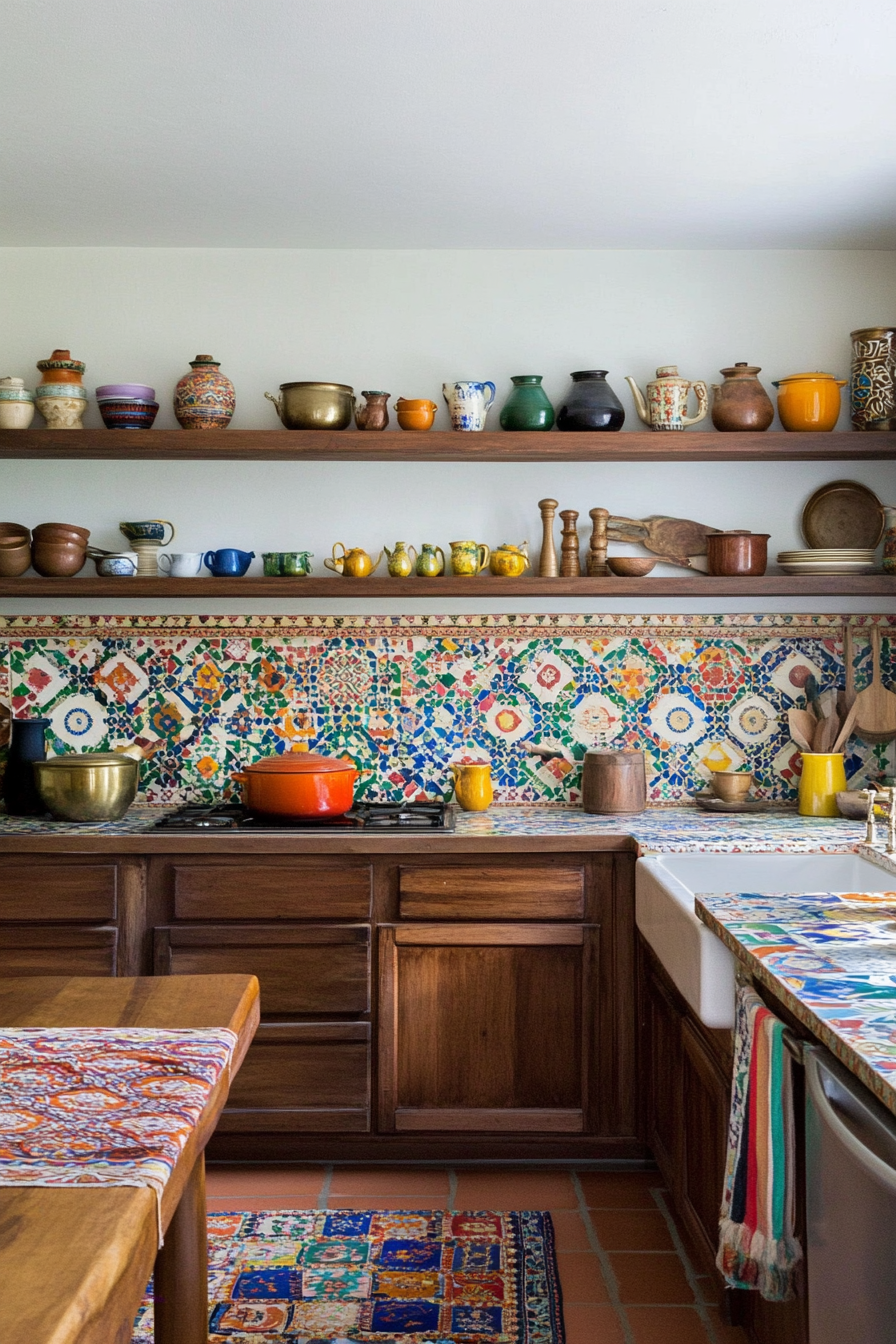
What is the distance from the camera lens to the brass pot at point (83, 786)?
342 cm

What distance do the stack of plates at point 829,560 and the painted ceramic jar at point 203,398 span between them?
5.97 feet

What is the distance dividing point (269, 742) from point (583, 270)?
1866mm

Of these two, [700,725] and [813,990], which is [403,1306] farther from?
[700,725]

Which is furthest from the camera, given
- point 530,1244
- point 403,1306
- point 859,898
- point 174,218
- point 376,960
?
point 174,218

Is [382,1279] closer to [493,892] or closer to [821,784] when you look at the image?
[493,892]

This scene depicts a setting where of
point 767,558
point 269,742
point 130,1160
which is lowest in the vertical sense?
point 130,1160

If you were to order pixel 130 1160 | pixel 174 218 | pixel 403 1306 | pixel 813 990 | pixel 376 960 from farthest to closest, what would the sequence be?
1. pixel 174 218
2. pixel 376 960
3. pixel 403 1306
4. pixel 813 990
5. pixel 130 1160

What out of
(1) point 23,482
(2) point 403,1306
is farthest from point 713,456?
(2) point 403,1306

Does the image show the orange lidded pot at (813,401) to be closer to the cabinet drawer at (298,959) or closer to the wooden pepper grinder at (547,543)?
the wooden pepper grinder at (547,543)

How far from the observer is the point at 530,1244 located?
2859 millimetres

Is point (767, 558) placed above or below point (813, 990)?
above

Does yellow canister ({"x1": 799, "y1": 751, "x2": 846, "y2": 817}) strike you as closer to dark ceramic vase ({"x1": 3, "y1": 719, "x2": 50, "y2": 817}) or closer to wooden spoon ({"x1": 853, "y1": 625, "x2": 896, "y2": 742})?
wooden spoon ({"x1": 853, "y1": 625, "x2": 896, "y2": 742})

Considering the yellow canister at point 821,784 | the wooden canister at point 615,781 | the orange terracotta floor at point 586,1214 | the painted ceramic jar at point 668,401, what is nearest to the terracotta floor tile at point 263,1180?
the orange terracotta floor at point 586,1214

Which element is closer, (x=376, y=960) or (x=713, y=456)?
(x=376, y=960)
